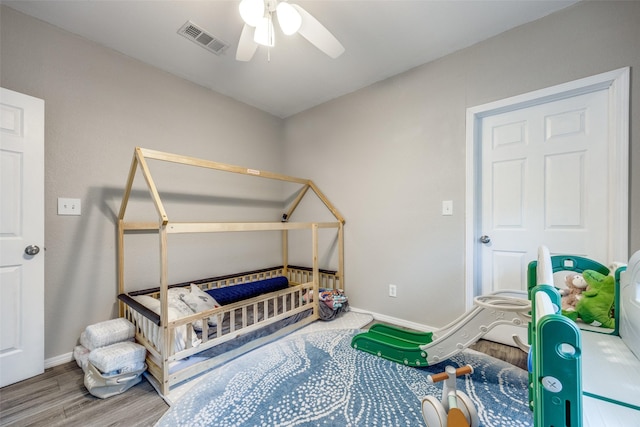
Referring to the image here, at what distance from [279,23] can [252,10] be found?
0.20 metres

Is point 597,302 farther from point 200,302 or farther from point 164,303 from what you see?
point 200,302

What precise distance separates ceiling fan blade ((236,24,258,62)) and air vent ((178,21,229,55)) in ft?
1.33

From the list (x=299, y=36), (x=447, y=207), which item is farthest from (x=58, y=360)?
(x=447, y=207)

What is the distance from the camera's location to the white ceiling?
1671 millimetres

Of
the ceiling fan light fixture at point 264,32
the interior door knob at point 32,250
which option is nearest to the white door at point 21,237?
the interior door knob at point 32,250

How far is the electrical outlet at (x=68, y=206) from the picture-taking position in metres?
1.82

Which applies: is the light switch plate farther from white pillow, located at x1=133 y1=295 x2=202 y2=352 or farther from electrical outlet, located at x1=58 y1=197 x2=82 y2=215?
electrical outlet, located at x1=58 y1=197 x2=82 y2=215

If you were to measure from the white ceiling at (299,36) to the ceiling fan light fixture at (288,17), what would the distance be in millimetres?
368

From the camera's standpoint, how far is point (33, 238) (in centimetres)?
166

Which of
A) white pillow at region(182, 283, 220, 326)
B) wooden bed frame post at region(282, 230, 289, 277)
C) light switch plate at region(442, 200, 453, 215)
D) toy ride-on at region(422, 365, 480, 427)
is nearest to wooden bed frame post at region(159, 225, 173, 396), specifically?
white pillow at region(182, 283, 220, 326)

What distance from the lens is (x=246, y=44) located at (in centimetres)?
162

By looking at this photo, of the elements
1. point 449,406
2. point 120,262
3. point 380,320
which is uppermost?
point 120,262

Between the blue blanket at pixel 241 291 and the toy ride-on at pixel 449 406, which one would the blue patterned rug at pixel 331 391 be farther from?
the blue blanket at pixel 241 291

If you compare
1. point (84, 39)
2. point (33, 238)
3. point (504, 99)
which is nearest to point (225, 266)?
point (33, 238)
